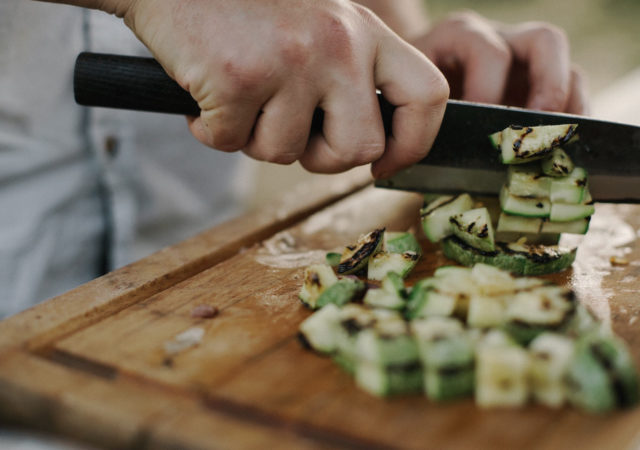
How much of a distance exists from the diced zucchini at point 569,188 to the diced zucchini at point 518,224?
92mm

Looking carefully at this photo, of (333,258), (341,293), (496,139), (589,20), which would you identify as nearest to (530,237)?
(496,139)

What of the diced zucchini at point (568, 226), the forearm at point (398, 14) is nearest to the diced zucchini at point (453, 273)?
the diced zucchini at point (568, 226)

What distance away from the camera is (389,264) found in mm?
1621

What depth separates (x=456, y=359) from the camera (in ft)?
3.51

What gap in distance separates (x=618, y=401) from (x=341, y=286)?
0.59 metres

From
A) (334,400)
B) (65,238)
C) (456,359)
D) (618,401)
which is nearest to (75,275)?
(65,238)

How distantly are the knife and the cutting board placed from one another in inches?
8.5

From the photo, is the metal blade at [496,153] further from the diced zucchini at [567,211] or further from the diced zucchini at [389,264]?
the diced zucchini at [389,264]

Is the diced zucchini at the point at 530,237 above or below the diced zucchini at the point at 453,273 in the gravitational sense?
below

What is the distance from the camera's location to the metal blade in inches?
69.4

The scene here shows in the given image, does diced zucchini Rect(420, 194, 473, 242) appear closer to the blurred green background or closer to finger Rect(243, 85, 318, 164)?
finger Rect(243, 85, 318, 164)

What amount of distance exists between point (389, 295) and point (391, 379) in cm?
30

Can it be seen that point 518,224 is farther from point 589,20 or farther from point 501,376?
point 589,20

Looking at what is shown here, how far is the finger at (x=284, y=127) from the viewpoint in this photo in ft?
4.67
